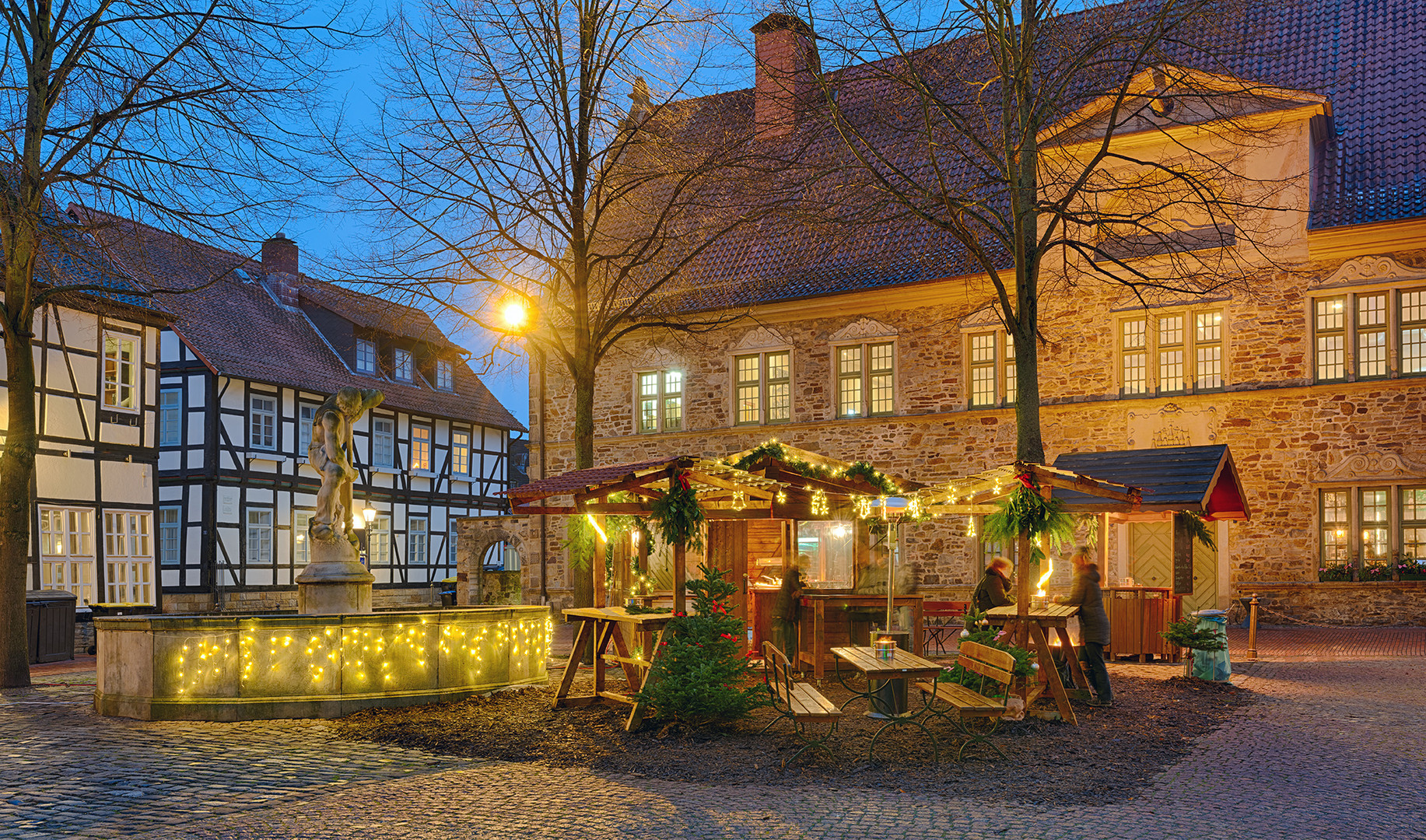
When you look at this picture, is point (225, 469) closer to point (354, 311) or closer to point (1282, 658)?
point (354, 311)

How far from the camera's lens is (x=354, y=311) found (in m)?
37.7

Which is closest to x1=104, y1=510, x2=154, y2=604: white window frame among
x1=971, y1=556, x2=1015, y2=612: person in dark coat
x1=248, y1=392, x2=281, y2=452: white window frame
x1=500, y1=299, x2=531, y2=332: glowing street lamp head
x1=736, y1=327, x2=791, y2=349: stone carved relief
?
x1=248, y1=392, x2=281, y2=452: white window frame

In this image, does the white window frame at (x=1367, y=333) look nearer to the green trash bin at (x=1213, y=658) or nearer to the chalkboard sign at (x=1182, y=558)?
the chalkboard sign at (x=1182, y=558)

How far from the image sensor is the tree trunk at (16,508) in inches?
547

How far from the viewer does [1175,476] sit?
17.3 metres

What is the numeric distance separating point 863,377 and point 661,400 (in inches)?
208

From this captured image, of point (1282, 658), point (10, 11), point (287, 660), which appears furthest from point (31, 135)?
point (1282, 658)

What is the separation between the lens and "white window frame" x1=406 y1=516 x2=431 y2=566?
37938 millimetres

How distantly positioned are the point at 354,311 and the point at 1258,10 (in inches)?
1020

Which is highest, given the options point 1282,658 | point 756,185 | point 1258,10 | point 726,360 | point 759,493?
point 1258,10

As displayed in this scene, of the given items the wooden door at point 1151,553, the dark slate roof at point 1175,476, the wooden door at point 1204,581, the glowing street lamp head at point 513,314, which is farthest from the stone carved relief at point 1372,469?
the glowing street lamp head at point 513,314

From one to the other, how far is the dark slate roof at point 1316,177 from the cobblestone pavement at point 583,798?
1027 centimetres

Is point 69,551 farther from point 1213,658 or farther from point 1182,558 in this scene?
point 1213,658

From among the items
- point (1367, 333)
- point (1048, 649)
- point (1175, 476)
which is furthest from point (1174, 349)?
point (1048, 649)
